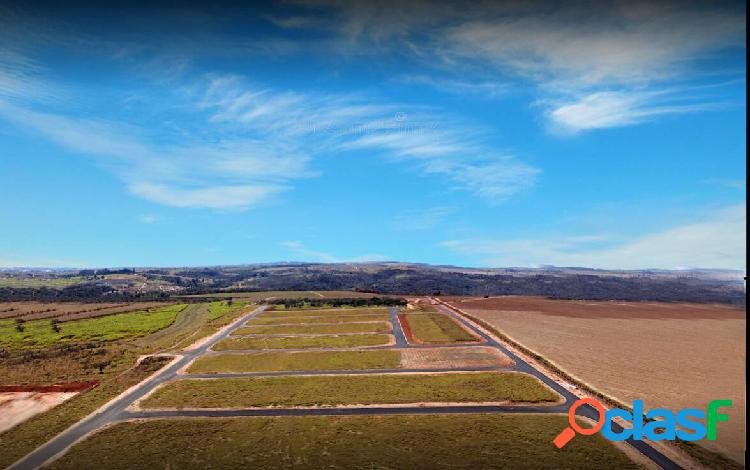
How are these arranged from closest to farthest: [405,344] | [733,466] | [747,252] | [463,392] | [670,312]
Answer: [747,252] → [733,466] → [463,392] → [405,344] → [670,312]

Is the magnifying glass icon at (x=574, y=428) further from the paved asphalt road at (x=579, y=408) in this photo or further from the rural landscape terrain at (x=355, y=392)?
the rural landscape terrain at (x=355, y=392)

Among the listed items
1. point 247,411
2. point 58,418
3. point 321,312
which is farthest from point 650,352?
point 321,312

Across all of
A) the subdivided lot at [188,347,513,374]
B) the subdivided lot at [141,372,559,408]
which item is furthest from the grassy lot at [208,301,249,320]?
the subdivided lot at [141,372,559,408]

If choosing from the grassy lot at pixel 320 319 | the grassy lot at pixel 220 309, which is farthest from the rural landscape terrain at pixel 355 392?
the grassy lot at pixel 220 309

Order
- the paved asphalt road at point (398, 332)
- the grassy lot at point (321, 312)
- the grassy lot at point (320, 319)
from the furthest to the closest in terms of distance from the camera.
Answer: the grassy lot at point (321, 312) → the grassy lot at point (320, 319) → the paved asphalt road at point (398, 332)

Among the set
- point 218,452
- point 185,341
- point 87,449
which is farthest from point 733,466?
point 185,341

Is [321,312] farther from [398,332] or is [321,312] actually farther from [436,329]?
[436,329]

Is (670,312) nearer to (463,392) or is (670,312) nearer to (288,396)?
(463,392)
